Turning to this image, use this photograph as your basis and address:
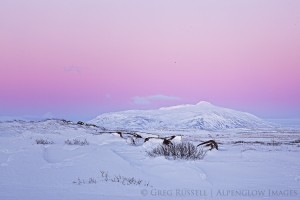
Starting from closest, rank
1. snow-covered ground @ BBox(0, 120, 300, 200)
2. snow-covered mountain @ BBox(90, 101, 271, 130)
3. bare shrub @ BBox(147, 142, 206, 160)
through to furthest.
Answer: snow-covered ground @ BBox(0, 120, 300, 200) < bare shrub @ BBox(147, 142, 206, 160) < snow-covered mountain @ BBox(90, 101, 271, 130)

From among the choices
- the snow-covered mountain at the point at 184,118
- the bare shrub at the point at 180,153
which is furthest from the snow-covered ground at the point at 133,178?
the snow-covered mountain at the point at 184,118

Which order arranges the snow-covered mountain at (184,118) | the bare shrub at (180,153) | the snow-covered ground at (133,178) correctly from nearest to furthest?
1. the snow-covered ground at (133,178)
2. the bare shrub at (180,153)
3. the snow-covered mountain at (184,118)

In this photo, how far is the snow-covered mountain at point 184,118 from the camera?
157 metres

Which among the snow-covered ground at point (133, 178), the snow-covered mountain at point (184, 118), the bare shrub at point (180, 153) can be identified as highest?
the snow-covered mountain at point (184, 118)

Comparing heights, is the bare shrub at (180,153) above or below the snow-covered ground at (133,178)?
above

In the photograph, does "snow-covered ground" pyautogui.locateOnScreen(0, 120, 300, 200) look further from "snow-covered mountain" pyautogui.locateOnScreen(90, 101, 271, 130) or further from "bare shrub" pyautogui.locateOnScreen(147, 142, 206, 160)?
"snow-covered mountain" pyautogui.locateOnScreen(90, 101, 271, 130)

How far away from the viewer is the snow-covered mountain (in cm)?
15688

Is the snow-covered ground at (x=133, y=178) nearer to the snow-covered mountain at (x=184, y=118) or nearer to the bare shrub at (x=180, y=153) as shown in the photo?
the bare shrub at (x=180, y=153)

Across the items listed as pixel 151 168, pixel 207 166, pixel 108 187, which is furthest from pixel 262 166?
pixel 108 187

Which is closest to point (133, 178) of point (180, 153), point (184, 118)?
point (180, 153)

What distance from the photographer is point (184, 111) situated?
7480 inches

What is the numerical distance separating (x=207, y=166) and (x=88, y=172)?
9.67 ft

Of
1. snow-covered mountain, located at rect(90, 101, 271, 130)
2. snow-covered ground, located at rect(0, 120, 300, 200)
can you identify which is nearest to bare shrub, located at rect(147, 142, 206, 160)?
snow-covered ground, located at rect(0, 120, 300, 200)

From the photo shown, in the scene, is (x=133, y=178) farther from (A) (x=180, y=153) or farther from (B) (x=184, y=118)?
(B) (x=184, y=118)
